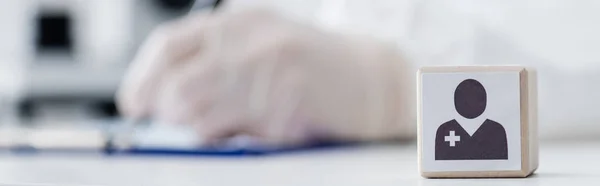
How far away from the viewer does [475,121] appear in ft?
1.49

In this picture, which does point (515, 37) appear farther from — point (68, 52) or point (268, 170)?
point (68, 52)

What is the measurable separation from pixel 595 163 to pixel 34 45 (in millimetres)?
2742

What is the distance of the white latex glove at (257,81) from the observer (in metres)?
0.83

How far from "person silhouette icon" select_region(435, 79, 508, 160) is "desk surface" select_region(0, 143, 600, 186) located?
16 mm

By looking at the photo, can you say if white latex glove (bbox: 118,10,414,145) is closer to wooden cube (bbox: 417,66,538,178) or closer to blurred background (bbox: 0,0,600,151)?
blurred background (bbox: 0,0,600,151)

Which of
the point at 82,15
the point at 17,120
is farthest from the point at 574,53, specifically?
the point at 82,15

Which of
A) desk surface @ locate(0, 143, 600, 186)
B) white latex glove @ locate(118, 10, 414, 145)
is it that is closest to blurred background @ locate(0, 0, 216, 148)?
white latex glove @ locate(118, 10, 414, 145)

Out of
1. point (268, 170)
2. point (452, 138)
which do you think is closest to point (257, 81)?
point (268, 170)

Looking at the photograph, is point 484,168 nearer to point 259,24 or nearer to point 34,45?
point 259,24

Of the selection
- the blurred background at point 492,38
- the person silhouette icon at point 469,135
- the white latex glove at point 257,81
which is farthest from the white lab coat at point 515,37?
the person silhouette icon at point 469,135

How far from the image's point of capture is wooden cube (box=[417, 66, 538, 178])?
17.6 inches

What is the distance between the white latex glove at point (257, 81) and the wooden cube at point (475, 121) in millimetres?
386

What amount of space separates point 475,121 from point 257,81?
1.32ft

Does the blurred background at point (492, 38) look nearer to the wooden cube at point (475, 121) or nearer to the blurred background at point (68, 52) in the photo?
the wooden cube at point (475, 121)
